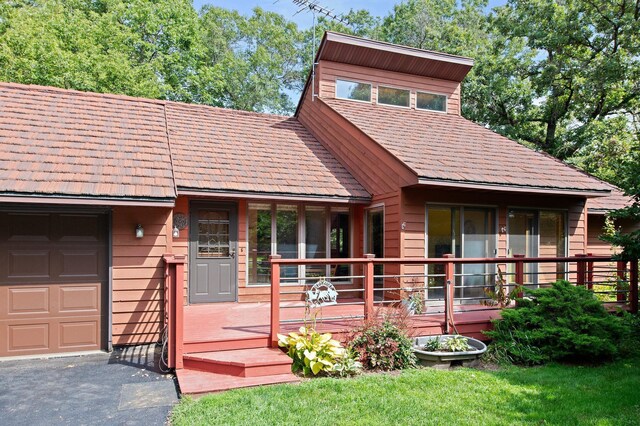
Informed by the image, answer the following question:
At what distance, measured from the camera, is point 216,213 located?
26.1 ft

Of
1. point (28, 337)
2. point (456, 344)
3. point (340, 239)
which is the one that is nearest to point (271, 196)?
point (340, 239)

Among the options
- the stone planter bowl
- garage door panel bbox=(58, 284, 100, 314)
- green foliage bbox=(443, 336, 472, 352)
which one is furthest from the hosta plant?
garage door panel bbox=(58, 284, 100, 314)

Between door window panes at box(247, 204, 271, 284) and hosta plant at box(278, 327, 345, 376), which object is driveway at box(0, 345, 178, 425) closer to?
hosta plant at box(278, 327, 345, 376)

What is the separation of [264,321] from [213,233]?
2.52 m

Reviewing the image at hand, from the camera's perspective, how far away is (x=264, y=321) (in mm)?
6113

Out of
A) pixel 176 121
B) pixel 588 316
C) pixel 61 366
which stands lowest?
pixel 61 366

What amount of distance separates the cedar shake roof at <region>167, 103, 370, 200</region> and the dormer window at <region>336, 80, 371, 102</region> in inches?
56.3

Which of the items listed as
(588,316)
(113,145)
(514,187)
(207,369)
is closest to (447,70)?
(514,187)

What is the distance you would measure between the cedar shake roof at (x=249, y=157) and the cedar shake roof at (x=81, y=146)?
681 mm

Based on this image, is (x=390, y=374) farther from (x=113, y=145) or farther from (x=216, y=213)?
(x=113, y=145)

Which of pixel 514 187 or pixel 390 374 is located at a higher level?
pixel 514 187

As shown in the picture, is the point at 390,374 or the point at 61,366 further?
the point at 61,366

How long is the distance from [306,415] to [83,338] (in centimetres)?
385

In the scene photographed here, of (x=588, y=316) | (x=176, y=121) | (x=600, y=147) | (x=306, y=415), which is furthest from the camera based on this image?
(x=600, y=147)
